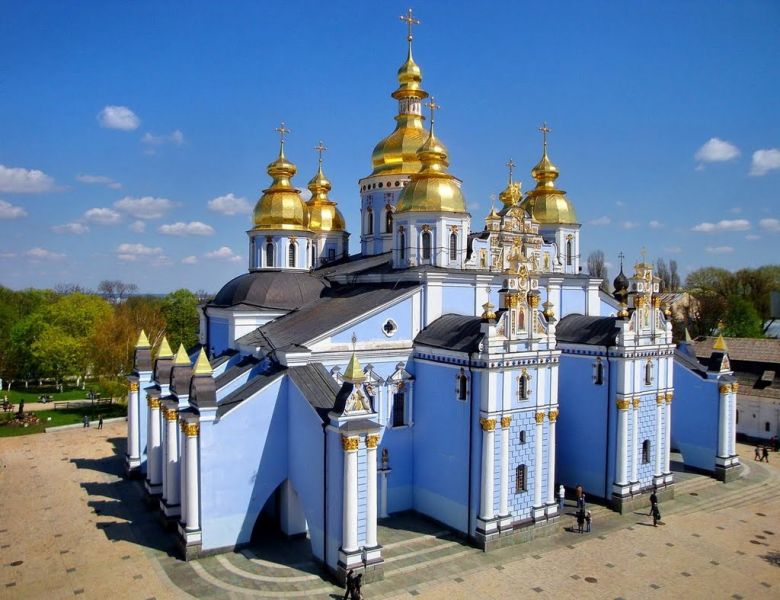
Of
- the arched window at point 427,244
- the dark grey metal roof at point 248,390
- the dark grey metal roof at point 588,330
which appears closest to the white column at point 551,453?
the dark grey metal roof at point 588,330

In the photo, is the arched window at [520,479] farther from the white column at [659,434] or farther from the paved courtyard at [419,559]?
the white column at [659,434]

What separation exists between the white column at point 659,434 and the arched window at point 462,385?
746 cm

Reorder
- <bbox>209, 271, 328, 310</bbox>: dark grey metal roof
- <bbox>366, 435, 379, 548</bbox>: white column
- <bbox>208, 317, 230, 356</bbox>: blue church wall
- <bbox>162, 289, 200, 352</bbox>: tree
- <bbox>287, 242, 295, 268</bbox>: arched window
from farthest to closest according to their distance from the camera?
<bbox>162, 289, 200, 352</bbox>: tree < <bbox>287, 242, 295, 268</bbox>: arched window < <bbox>208, 317, 230, 356</bbox>: blue church wall < <bbox>209, 271, 328, 310</bbox>: dark grey metal roof < <bbox>366, 435, 379, 548</bbox>: white column

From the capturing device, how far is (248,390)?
16078mm

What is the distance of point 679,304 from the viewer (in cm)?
5559

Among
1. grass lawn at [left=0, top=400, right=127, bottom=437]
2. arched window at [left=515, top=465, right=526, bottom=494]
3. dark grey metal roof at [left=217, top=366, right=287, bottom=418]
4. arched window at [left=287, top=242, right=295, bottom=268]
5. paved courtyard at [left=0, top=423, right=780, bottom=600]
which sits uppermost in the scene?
arched window at [left=287, top=242, right=295, bottom=268]

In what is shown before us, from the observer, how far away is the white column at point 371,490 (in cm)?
1405

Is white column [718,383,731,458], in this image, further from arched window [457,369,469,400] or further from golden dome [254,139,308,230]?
golden dome [254,139,308,230]

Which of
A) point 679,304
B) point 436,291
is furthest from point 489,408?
point 679,304

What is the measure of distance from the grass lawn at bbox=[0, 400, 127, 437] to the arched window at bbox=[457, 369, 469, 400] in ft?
75.0

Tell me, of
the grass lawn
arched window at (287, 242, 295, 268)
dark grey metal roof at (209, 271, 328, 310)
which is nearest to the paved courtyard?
dark grey metal roof at (209, 271, 328, 310)

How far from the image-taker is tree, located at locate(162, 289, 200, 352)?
52.7 meters

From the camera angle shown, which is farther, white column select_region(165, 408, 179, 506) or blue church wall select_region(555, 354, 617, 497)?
blue church wall select_region(555, 354, 617, 497)

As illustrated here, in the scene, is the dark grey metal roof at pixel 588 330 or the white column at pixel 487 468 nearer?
the white column at pixel 487 468
